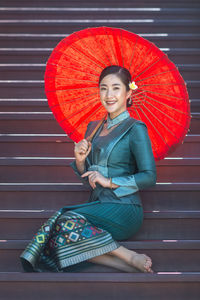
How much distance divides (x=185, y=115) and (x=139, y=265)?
2.98 ft

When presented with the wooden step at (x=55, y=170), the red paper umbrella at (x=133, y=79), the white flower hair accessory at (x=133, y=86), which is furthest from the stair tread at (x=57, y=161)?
the white flower hair accessory at (x=133, y=86)

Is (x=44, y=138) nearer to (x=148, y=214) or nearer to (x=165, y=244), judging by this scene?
(x=148, y=214)

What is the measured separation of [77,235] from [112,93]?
88 centimetres

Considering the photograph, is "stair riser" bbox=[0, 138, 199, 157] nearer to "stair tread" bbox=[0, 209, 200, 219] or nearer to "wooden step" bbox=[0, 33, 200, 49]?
"stair tread" bbox=[0, 209, 200, 219]

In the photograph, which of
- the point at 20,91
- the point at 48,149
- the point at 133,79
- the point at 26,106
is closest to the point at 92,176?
the point at 133,79

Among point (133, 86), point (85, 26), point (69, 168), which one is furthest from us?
point (85, 26)

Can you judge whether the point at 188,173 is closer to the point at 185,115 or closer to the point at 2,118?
the point at 185,115

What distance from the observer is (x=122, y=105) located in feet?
9.59

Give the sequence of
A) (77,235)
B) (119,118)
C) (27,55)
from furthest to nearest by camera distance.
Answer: (27,55), (119,118), (77,235)

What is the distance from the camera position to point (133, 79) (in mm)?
2920

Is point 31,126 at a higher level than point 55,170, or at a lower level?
higher

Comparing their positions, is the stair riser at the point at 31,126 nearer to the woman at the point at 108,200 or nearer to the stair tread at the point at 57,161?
the stair tread at the point at 57,161

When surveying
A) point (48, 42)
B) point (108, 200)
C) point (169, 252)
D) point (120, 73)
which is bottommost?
point (169, 252)

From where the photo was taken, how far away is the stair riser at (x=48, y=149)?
3.59 m
